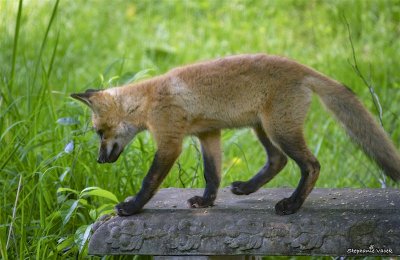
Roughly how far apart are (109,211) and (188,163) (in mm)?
1750

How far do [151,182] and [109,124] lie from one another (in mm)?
660

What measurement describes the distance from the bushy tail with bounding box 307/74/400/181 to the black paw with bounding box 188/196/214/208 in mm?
974

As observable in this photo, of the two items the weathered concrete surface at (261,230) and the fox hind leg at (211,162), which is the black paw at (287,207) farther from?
the fox hind leg at (211,162)

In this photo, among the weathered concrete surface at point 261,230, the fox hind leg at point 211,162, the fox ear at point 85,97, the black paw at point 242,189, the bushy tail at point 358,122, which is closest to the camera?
the weathered concrete surface at point 261,230

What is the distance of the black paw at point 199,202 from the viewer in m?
4.51

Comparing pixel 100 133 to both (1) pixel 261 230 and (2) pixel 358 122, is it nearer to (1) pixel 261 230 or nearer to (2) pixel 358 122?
(1) pixel 261 230

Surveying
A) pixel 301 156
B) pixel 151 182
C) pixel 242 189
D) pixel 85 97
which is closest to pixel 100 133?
pixel 85 97

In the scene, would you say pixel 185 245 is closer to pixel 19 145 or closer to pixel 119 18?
pixel 19 145

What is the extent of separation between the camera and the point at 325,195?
4.61 metres

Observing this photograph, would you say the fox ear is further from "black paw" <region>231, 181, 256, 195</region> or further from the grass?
"black paw" <region>231, 181, 256, 195</region>

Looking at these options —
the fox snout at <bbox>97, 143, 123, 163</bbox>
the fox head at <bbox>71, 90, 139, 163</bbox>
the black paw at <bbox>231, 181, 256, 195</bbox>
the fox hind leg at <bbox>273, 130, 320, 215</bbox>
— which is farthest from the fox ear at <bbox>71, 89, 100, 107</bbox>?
the fox hind leg at <bbox>273, 130, 320, 215</bbox>

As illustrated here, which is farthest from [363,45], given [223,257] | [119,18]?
[223,257]

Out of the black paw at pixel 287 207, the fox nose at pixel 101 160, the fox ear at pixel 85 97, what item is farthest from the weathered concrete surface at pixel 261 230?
the fox ear at pixel 85 97

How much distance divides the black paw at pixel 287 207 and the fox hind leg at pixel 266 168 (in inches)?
28.4
